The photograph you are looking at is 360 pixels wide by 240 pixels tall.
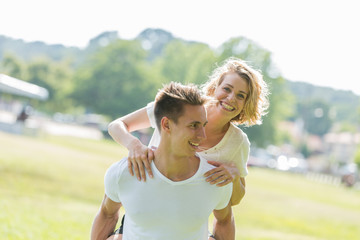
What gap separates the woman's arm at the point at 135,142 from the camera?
3457 mm

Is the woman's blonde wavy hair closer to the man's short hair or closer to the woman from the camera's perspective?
the woman

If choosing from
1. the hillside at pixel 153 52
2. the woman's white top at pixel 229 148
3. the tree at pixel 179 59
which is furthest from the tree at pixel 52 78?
the woman's white top at pixel 229 148

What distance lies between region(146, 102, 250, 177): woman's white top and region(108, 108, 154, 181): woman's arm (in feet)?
0.40

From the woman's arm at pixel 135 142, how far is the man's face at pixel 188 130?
222 millimetres

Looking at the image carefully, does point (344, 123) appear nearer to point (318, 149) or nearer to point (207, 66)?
point (318, 149)

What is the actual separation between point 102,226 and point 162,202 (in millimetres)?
744

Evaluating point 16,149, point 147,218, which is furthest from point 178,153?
point 16,149

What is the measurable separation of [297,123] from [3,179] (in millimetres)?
159165

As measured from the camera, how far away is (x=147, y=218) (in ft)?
11.2

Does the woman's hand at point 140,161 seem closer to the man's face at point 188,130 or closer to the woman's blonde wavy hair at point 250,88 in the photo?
the man's face at point 188,130

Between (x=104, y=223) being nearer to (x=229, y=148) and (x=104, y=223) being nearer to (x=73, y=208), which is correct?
(x=229, y=148)

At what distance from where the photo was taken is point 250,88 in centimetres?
418

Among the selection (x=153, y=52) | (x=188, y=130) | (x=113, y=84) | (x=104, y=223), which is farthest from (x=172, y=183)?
(x=153, y=52)

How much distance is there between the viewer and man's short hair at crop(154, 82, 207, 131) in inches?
133
